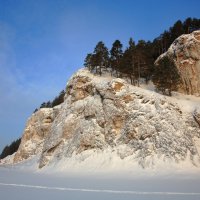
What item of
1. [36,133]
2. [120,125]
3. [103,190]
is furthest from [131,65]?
[103,190]

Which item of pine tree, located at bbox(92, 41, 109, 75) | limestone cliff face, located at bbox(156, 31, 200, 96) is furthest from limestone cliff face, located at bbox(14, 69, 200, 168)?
limestone cliff face, located at bbox(156, 31, 200, 96)

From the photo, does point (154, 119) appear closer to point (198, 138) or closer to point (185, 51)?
point (198, 138)

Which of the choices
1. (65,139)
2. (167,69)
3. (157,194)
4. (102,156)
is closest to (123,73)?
(167,69)

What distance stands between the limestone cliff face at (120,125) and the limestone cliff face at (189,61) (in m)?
12.7

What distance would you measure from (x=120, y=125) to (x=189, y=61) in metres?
22.0

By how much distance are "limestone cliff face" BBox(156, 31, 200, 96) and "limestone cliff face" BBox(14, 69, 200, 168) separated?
1274 centimetres

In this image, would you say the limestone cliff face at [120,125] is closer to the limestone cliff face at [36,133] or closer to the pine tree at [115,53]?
the pine tree at [115,53]

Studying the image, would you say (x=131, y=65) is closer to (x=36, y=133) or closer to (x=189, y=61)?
(x=189, y=61)

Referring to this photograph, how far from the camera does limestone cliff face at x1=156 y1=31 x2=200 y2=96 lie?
52.1 m

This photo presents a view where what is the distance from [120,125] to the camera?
133ft

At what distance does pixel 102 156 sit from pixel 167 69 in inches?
799

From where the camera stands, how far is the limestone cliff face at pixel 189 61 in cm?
5212

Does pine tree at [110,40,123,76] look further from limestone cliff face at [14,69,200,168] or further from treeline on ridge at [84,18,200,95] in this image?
limestone cliff face at [14,69,200,168]

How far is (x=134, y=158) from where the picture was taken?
34.7 m
